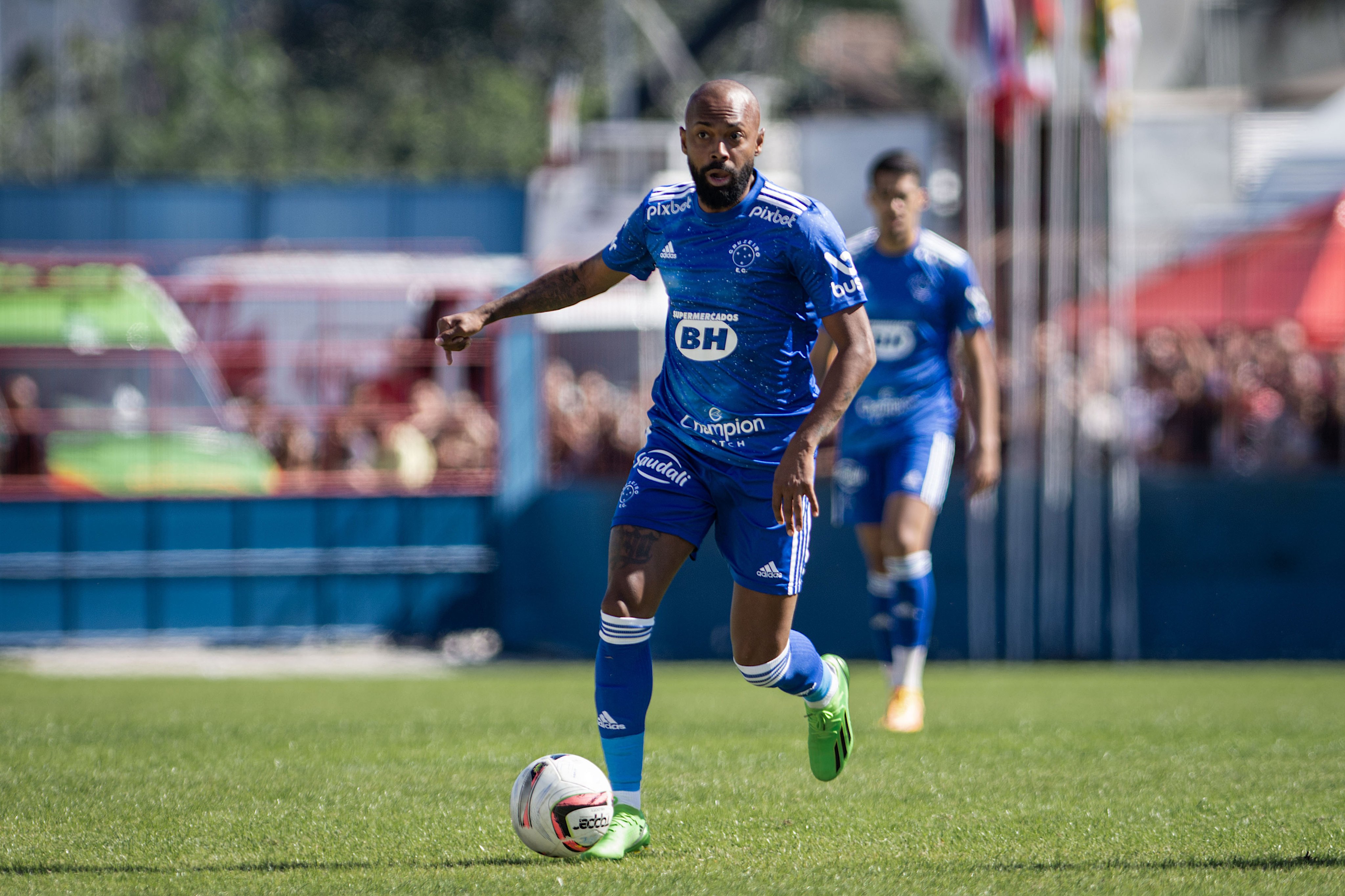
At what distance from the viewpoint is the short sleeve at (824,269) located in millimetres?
5195

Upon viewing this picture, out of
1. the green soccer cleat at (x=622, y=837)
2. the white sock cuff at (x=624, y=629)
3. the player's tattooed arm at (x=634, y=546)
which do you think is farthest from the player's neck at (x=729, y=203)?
the green soccer cleat at (x=622, y=837)

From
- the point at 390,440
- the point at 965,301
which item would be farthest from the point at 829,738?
the point at 390,440

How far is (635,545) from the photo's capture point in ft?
17.4

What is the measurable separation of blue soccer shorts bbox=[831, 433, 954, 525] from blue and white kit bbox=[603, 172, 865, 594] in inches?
113

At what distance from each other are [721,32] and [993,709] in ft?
138

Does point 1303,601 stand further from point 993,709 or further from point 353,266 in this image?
point 353,266

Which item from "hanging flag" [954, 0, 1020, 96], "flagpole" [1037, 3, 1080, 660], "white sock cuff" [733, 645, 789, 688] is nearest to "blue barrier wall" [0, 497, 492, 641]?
"flagpole" [1037, 3, 1080, 660]

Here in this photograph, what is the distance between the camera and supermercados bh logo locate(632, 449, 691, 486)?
5.43 metres

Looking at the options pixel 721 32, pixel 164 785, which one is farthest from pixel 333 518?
pixel 721 32

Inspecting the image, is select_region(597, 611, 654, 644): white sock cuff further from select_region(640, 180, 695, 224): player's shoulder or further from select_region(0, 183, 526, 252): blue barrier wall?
select_region(0, 183, 526, 252): blue barrier wall

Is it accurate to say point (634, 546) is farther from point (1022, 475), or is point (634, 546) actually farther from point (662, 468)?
point (1022, 475)

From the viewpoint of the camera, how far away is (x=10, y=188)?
93.6 ft

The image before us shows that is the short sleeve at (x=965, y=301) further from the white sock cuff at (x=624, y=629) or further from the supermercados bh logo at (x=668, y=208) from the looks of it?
the white sock cuff at (x=624, y=629)

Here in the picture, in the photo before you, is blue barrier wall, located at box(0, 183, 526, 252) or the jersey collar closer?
the jersey collar
